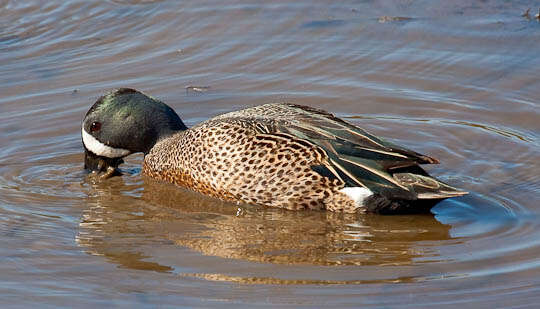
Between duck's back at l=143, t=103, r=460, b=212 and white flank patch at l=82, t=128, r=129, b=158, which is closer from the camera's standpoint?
duck's back at l=143, t=103, r=460, b=212

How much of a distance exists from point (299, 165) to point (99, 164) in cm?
196

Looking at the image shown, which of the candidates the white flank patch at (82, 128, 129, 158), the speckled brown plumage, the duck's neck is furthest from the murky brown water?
the duck's neck

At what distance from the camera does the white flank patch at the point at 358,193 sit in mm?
7516

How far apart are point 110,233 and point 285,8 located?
519 centimetres

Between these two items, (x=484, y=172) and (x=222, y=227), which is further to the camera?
(x=484, y=172)

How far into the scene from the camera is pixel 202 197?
8.15m

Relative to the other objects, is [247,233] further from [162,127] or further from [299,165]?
[162,127]

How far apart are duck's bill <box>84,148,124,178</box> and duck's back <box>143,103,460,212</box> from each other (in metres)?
0.92

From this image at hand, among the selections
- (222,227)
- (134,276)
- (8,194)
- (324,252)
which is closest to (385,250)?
(324,252)

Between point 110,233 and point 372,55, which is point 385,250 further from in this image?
point 372,55

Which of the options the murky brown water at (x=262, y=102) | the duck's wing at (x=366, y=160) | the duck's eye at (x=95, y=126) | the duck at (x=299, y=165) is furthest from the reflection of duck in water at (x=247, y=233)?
the duck's eye at (x=95, y=126)

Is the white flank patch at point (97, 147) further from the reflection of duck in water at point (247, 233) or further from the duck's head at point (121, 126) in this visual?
the reflection of duck in water at point (247, 233)

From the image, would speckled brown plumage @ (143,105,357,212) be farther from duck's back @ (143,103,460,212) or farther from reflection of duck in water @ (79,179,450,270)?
reflection of duck in water @ (79,179,450,270)

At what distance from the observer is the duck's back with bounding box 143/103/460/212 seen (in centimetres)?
751
